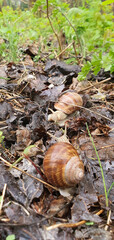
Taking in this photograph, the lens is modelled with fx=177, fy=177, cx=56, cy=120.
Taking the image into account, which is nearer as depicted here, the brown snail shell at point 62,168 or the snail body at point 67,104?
the brown snail shell at point 62,168

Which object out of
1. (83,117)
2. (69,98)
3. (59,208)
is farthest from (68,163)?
(69,98)

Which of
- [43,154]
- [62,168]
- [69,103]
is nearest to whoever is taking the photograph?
[62,168]

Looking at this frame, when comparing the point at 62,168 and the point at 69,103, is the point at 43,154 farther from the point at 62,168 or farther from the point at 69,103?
the point at 69,103

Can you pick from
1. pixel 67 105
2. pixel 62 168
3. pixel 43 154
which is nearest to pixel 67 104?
pixel 67 105

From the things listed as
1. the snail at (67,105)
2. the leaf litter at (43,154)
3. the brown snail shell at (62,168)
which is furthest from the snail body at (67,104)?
the brown snail shell at (62,168)

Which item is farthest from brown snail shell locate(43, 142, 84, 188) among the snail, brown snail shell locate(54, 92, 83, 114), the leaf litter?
brown snail shell locate(54, 92, 83, 114)

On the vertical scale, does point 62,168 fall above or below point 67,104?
below

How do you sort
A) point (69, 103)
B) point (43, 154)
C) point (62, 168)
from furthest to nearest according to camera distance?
1. point (69, 103)
2. point (43, 154)
3. point (62, 168)

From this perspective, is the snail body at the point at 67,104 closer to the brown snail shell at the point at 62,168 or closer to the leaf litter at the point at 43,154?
the leaf litter at the point at 43,154
